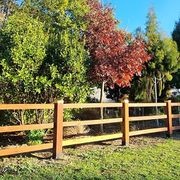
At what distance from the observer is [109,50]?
45.4ft

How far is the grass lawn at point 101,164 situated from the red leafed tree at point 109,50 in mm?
3350

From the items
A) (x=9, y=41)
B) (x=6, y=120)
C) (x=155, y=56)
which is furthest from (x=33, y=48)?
(x=155, y=56)

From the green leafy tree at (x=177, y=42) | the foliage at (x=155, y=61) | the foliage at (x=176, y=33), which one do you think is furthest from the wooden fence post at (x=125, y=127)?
the foliage at (x=176, y=33)

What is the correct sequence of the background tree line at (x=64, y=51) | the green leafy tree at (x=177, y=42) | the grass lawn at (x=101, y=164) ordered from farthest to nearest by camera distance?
the green leafy tree at (x=177, y=42), the background tree line at (x=64, y=51), the grass lawn at (x=101, y=164)

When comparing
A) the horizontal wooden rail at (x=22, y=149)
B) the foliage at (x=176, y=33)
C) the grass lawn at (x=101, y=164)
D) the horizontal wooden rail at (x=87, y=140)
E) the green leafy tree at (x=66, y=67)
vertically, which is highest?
the foliage at (x=176, y=33)

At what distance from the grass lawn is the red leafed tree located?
3.35m

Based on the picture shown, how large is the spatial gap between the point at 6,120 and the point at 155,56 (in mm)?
8990

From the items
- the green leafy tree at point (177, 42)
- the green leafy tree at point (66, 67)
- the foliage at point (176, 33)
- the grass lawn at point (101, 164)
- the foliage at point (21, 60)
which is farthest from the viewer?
the foliage at point (176, 33)

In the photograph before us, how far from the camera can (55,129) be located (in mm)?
9227

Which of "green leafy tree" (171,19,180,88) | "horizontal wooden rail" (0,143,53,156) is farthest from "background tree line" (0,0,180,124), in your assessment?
"green leafy tree" (171,19,180,88)

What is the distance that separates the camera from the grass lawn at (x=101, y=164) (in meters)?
7.65

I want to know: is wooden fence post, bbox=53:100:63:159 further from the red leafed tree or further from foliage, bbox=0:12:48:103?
the red leafed tree

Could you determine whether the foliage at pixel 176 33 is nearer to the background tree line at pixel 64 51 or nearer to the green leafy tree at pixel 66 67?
the background tree line at pixel 64 51

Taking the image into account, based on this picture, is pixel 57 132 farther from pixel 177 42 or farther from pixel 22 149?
pixel 177 42
